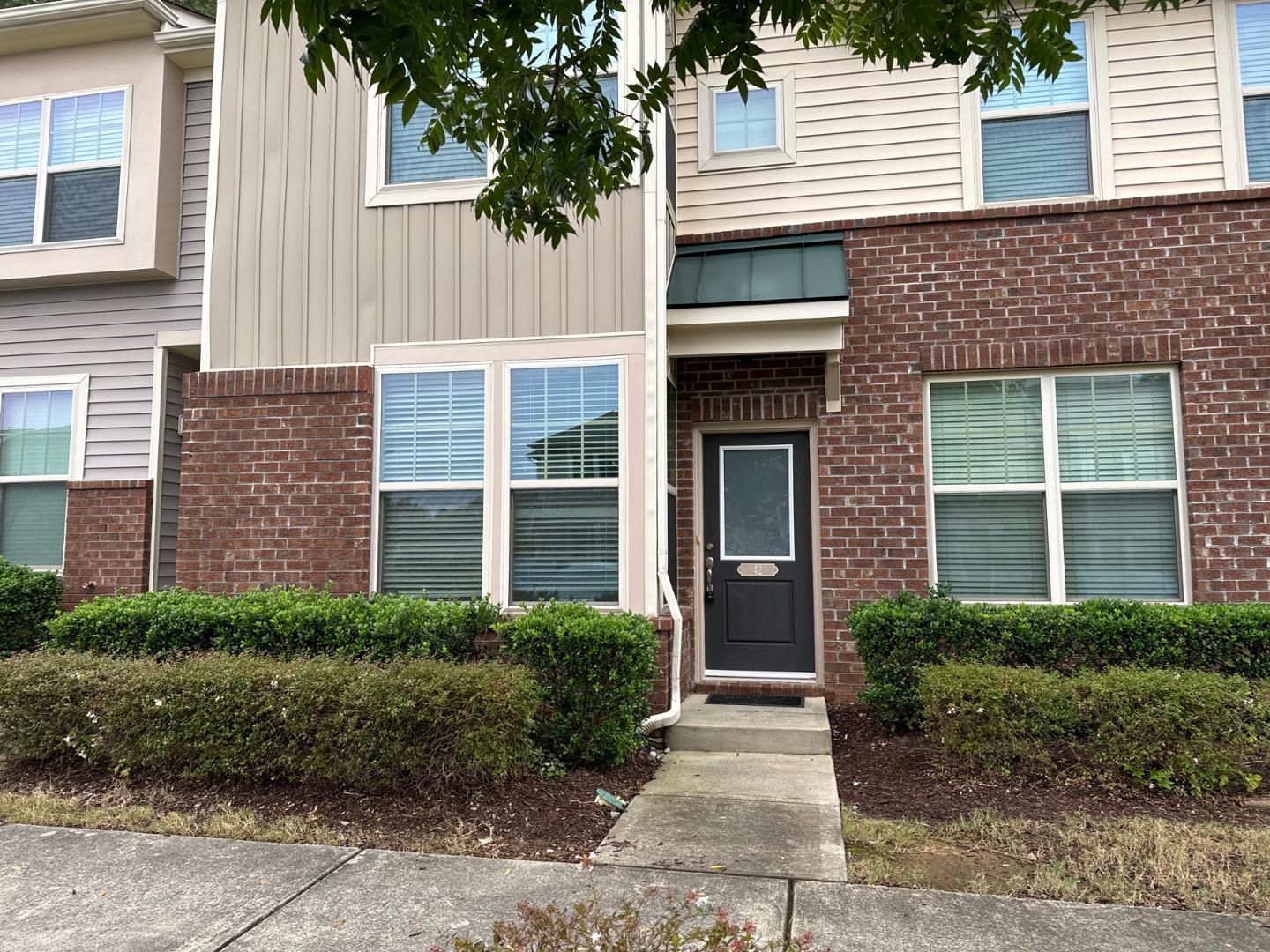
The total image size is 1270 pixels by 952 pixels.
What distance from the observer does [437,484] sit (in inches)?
249

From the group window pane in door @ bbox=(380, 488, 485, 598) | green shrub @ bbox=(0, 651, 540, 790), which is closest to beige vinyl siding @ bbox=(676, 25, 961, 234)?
window pane in door @ bbox=(380, 488, 485, 598)

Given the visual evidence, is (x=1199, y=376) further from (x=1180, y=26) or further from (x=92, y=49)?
(x=92, y=49)

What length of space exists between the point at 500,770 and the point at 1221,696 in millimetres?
3822

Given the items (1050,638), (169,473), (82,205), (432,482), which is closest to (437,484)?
(432,482)

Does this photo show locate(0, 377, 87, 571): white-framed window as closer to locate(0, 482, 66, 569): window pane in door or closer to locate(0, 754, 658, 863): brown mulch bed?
locate(0, 482, 66, 569): window pane in door

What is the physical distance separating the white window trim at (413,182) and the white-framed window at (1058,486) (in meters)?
3.43

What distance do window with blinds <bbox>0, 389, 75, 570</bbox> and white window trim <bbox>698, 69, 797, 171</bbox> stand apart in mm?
6278

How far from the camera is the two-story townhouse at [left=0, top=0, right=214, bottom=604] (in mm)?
7852

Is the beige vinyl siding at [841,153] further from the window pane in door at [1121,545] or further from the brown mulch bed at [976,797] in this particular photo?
the brown mulch bed at [976,797]

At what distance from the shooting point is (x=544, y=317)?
622cm

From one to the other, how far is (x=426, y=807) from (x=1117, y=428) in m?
5.51

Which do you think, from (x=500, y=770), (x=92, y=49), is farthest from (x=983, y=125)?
(x=92, y=49)

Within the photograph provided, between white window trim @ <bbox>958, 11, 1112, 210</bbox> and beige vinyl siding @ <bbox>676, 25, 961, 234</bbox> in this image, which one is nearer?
white window trim @ <bbox>958, 11, 1112, 210</bbox>

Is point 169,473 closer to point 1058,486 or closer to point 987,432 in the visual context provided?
point 987,432
